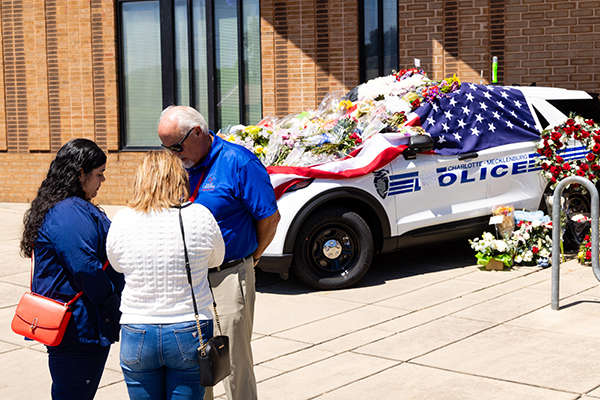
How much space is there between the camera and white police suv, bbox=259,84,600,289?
6859 millimetres

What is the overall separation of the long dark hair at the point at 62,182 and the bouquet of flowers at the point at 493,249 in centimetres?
521

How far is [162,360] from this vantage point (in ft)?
9.53

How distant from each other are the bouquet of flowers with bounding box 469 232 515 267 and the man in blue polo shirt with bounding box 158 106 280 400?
177 inches

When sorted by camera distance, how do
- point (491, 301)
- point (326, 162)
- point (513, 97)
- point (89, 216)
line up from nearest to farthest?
1. point (89, 216)
2. point (491, 301)
3. point (326, 162)
4. point (513, 97)

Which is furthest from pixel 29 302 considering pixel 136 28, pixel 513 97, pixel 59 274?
pixel 136 28

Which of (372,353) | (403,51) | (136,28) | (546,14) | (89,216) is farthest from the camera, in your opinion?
(136,28)

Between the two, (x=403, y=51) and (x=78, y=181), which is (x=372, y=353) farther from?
(x=403, y=51)

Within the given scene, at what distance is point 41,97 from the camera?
557 inches

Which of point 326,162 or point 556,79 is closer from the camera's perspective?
point 326,162

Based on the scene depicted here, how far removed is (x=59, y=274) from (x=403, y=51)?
30.8 ft

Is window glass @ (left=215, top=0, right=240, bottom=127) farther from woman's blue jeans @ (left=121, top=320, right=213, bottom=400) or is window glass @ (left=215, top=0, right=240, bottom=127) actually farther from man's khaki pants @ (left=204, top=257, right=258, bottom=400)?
woman's blue jeans @ (left=121, top=320, right=213, bottom=400)

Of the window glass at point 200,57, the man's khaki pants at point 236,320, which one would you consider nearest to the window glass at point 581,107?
the man's khaki pants at point 236,320

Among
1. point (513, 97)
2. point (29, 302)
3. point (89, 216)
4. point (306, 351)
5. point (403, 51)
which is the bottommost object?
point (306, 351)

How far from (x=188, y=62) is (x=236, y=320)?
34.1 feet
